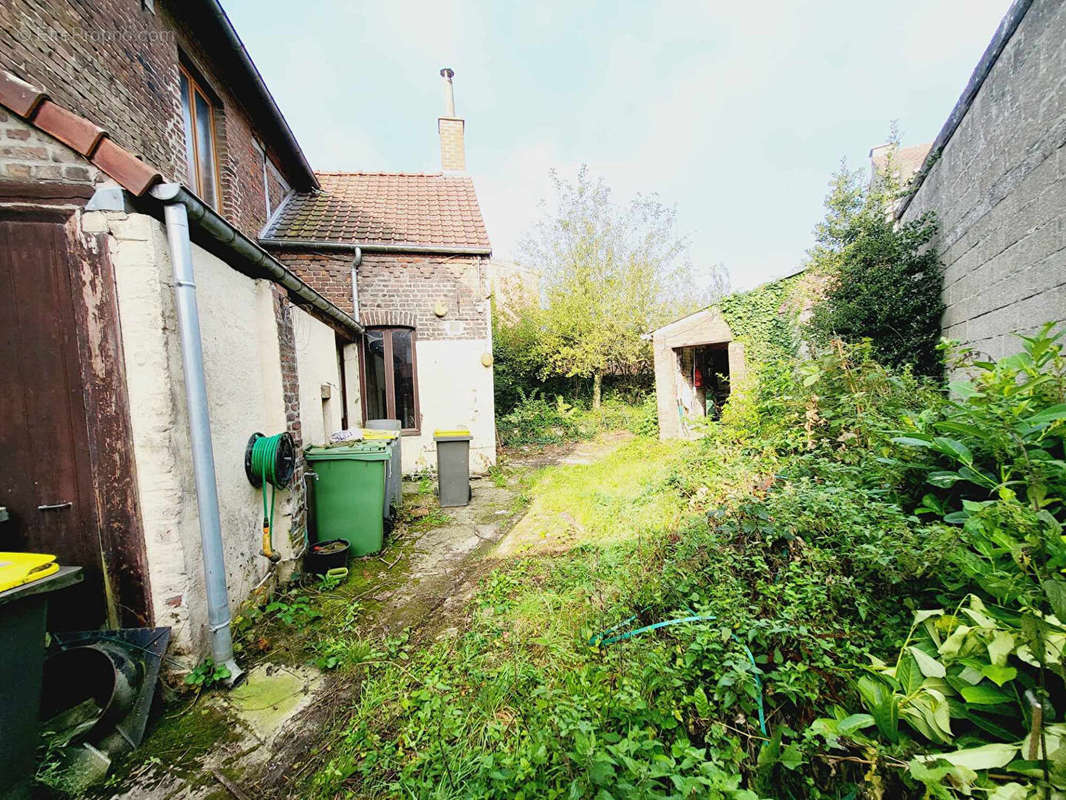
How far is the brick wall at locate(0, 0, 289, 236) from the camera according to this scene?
10.2 ft

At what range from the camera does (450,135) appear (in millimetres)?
9898

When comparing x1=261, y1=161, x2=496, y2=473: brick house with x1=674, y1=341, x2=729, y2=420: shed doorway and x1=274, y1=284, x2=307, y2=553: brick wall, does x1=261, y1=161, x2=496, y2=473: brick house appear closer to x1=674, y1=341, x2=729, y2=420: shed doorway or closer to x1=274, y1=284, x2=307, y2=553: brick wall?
x1=274, y1=284, x2=307, y2=553: brick wall

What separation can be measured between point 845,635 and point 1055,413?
142 cm

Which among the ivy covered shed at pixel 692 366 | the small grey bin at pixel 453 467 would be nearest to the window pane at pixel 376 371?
the small grey bin at pixel 453 467

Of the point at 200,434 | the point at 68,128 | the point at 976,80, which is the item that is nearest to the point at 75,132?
the point at 68,128

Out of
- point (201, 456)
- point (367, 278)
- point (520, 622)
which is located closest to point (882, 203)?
point (520, 622)

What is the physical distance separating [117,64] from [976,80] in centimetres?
838

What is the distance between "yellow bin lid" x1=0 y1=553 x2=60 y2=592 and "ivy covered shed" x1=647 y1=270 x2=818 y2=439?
26.1 ft

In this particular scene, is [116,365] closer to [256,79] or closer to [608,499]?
[608,499]

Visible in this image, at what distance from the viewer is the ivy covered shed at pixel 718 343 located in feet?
26.8

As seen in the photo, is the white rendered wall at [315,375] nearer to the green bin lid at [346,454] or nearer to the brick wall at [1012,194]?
the green bin lid at [346,454]

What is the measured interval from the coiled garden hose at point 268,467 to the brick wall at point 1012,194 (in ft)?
19.6

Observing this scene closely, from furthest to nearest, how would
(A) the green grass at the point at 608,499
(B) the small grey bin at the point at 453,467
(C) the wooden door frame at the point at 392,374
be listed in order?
(C) the wooden door frame at the point at 392,374 → (B) the small grey bin at the point at 453,467 → (A) the green grass at the point at 608,499

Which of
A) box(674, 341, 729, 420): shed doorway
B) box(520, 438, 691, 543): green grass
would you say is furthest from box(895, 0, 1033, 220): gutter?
box(674, 341, 729, 420): shed doorway
